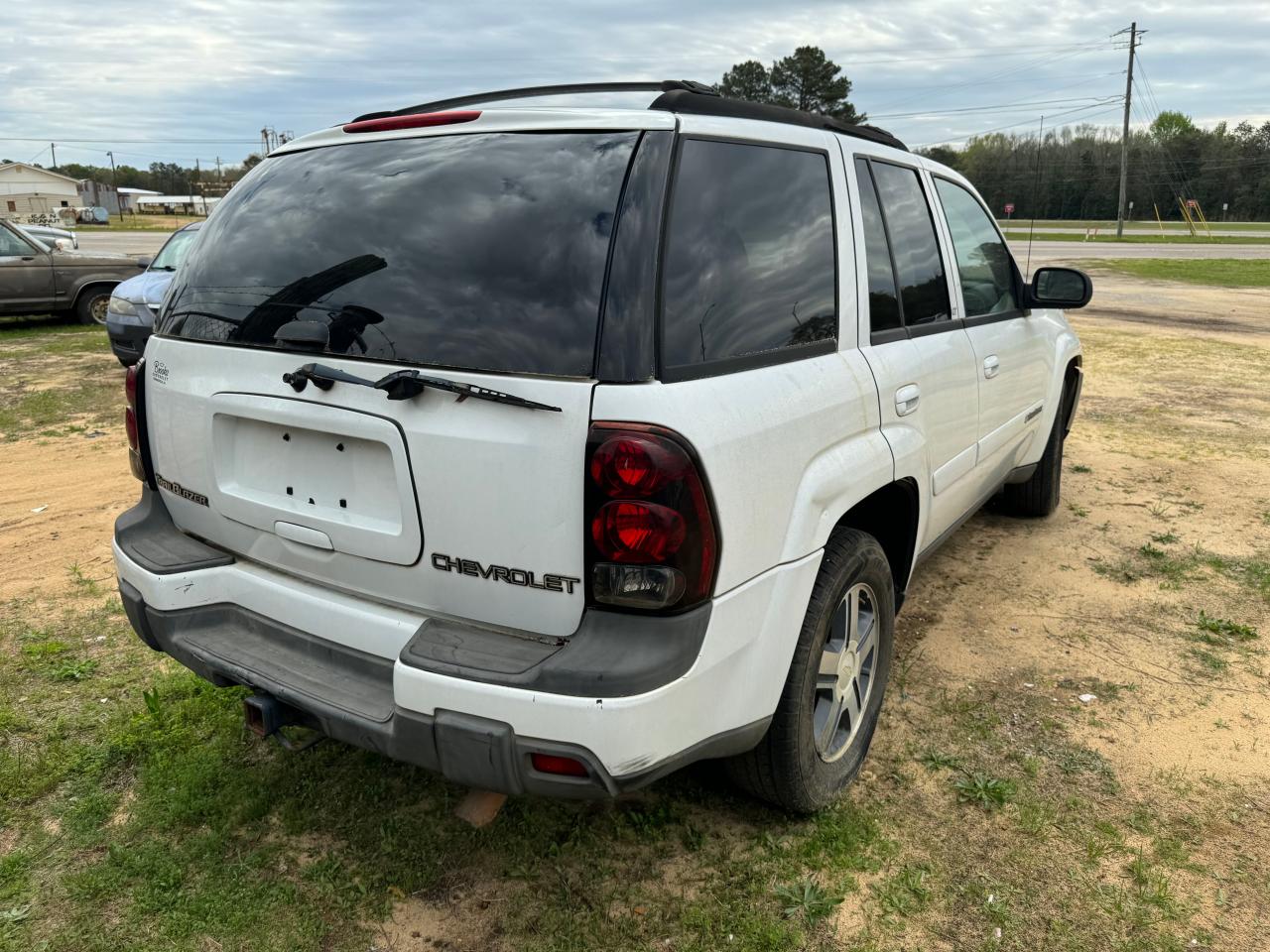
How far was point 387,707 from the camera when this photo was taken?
6.83 ft

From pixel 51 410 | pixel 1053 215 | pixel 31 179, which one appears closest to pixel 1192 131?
pixel 1053 215

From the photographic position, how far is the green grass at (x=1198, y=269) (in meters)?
22.0

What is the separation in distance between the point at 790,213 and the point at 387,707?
5.40ft

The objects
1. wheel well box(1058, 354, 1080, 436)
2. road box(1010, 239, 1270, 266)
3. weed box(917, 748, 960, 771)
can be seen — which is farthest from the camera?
road box(1010, 239, 1270, 266)

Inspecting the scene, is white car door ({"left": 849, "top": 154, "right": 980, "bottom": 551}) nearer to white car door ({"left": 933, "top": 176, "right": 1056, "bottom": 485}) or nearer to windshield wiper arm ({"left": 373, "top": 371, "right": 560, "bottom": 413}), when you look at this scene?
white car door ({"left": 933, "top": 176, "right": 1056, "bottom": 485})

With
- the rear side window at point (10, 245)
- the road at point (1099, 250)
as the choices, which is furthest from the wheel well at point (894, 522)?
the road at point (1099, 250)

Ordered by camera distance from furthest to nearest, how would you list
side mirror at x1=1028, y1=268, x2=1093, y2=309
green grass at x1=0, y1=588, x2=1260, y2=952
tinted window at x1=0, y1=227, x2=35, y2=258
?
tinted window at x1=0, y1=227, x2=35, y2=258 → side mirror at x1=1028, y1=268, x2=1093, y2=309 → green grass at x1=0, y1=588, x2=1260, y2=952

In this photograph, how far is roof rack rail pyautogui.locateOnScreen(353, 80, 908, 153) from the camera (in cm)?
224

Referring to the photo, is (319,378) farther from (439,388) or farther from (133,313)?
(133,313)

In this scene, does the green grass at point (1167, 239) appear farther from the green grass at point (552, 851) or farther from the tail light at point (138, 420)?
the tail light at point (138, 420)

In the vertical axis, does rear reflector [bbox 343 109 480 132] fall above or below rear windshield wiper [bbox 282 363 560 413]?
above

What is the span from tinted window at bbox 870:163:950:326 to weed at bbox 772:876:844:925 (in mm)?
1791

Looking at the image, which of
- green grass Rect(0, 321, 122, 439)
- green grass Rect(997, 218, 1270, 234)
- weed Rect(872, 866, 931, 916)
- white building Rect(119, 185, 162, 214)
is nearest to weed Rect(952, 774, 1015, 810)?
weed Rect(872, 866, 931, 916)

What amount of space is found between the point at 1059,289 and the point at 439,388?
3.39m
